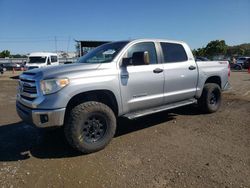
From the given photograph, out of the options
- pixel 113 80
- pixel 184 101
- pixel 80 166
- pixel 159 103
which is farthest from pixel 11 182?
pixel 184 101

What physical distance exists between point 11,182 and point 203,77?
189 inches

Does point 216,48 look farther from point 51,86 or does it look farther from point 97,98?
point 51,86

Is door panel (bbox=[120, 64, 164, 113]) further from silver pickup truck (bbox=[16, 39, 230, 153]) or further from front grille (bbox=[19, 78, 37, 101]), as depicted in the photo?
front grille (bbox=[19, 78, 37, 101])

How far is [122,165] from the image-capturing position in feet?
12.0

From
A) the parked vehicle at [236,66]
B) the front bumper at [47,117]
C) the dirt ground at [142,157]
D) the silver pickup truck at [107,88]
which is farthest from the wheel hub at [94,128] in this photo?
the parked vehicle at [236,66]

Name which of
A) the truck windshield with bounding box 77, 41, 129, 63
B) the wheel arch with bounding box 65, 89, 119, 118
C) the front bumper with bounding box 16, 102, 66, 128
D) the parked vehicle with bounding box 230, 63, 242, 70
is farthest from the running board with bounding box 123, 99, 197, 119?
the parked vehicle with bounding box 230, 63, 242, 70

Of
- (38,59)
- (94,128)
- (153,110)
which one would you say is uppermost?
(38,59)

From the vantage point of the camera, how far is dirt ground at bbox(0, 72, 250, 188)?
3215 millimetres

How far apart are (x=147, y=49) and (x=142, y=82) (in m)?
0.81

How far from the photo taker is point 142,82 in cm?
465

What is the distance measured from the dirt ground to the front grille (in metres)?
1.01

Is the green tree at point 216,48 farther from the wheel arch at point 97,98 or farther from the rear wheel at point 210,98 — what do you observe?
the wheel arch at point 97,98

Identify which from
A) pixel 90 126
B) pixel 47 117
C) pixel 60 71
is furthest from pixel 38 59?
pixel 47 117

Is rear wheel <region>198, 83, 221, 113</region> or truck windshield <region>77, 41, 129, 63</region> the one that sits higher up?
truck windshield <region>77, 41, 129, 63</region>
